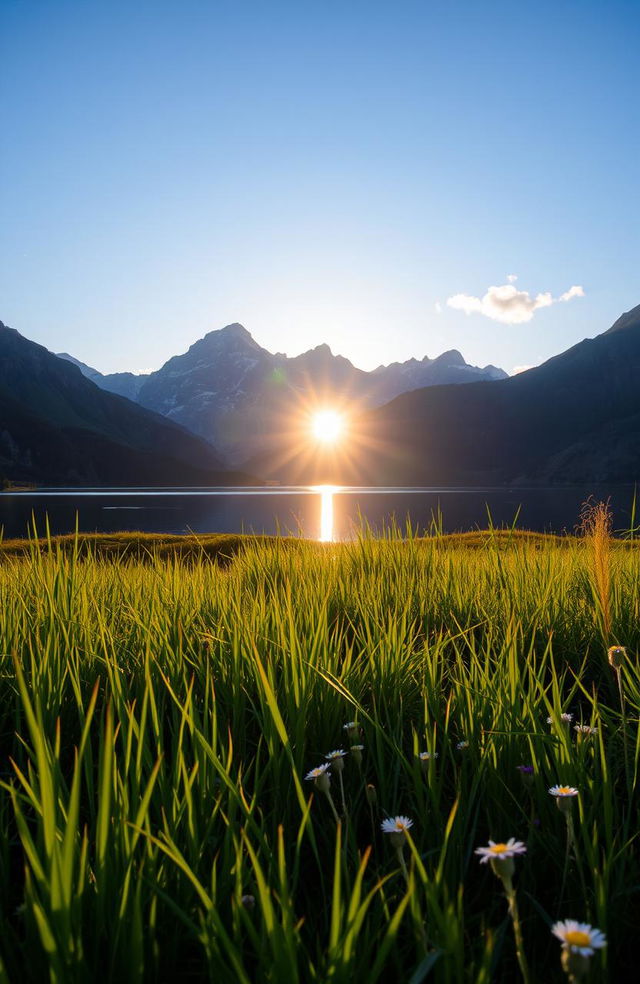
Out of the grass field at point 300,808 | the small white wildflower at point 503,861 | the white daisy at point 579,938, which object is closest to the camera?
the white daisy at point 579,938

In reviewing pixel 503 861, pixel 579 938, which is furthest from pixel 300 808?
pixel 579 938

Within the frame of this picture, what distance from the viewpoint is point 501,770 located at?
68.1 inches

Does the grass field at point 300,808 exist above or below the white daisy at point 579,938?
below

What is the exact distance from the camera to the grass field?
0.96 m

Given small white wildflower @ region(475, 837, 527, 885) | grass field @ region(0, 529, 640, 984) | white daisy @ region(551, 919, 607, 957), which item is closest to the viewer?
white daisy @ region(551, 919, 607, 957)

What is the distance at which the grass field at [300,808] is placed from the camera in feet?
3.16

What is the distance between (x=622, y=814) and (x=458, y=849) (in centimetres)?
57

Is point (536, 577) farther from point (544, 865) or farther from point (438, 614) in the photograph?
point (544, 865)

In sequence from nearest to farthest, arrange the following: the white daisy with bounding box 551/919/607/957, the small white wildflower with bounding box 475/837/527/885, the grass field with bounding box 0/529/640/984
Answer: the white daisy with bounding box 551/919/607/957
the small white wildflower with bounding box 475/837/527/885
the grass field with bounding box 0/529/640/984

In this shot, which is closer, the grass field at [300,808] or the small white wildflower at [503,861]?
the small white wildflower at [503,861]

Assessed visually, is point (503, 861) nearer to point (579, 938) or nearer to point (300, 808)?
point (579, 938)

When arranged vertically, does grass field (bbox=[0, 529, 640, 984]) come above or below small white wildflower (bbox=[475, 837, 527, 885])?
below

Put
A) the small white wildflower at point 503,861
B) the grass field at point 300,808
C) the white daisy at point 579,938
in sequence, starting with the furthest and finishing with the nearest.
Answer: the grass field at point 300,808 → the small white wildflower at point 503,861 → the white daisy at point 579,938

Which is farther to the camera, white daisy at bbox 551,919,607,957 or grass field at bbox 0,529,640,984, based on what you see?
grass field at bbox 0,529,640,984
